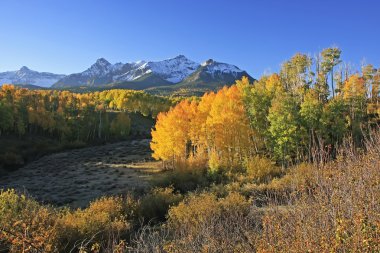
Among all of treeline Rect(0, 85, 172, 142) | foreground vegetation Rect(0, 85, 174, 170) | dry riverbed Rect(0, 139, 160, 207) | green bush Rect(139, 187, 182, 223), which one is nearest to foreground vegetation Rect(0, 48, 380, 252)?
green bush Rect(139, 187, 182, 223)

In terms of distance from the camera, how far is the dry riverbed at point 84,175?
39.2 metres

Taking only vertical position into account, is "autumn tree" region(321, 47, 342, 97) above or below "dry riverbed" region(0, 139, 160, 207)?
above

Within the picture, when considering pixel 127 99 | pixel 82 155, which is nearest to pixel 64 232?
pixel 82 155

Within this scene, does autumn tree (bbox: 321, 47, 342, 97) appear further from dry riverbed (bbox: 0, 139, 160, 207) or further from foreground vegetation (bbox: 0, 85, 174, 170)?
foreground vegetation (bbox: 0, 85, 174, 170)

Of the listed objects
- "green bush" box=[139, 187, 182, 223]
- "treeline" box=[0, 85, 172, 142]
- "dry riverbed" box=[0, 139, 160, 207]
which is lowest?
"dry riverbed" box=[0, 139, 160, 207]

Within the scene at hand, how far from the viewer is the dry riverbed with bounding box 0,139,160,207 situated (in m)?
39.2

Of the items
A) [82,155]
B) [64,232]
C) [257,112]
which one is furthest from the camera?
[82,155]

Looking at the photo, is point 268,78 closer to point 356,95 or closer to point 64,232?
point 356,95

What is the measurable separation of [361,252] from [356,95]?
53041 millimetres

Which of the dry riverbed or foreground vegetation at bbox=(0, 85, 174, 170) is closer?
the dry riverbed

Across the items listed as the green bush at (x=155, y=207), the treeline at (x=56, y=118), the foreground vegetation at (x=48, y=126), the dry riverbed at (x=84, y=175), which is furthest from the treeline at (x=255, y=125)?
the treeline at (x=56, y=118)

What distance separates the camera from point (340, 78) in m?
65.5

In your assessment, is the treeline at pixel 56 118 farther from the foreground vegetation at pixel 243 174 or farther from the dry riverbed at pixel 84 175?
the foreground vegetation at pixel 243 174

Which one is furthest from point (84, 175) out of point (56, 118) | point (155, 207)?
point (56, 118)
